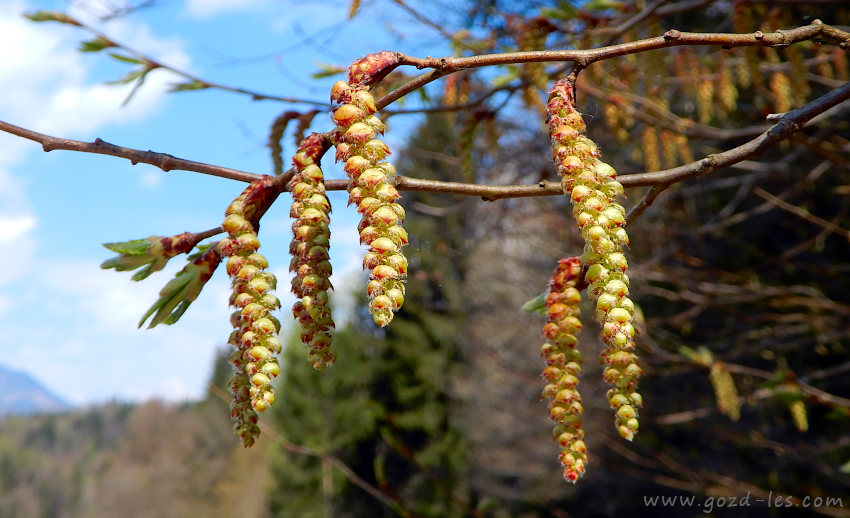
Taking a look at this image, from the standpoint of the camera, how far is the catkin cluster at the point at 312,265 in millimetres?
962

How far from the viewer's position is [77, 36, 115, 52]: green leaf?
8.06 ft

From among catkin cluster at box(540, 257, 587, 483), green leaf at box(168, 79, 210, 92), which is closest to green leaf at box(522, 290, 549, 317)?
catkin cluster at box(540, 257, 587, 483)

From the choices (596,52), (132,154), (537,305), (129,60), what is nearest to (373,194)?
(596,52)

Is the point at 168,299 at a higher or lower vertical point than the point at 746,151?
lower

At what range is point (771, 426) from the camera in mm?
9344

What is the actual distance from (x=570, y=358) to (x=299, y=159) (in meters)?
0.54

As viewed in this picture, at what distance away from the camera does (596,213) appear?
936 mm

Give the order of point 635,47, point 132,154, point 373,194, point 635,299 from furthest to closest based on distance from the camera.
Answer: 1. point 635,299
2. point 132,154
3. point 635,47
4. point 373,194

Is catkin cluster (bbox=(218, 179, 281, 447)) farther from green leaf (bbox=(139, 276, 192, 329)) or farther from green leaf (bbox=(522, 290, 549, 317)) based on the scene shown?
green leaf (bbox=(522, 290, 549, 317))

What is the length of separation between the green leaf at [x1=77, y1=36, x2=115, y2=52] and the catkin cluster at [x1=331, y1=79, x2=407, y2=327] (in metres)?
1.84

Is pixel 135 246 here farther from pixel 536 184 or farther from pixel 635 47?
pixel 635 47

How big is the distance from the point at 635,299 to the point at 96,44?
8973mm

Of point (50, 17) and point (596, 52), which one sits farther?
point (50, 17)

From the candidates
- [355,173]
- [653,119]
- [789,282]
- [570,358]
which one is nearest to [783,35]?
[570,358]
